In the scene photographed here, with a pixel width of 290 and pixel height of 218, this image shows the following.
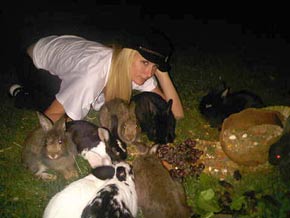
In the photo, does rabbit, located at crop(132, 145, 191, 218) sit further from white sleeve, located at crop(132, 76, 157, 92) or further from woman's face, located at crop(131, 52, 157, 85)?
white sleeve, located at crop(132, 76, 157, 92)

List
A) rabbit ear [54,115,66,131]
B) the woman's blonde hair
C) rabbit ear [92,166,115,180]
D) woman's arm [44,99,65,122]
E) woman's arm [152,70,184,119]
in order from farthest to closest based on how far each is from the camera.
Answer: woman's arm [152,70,184,119] < the woman's blonde hair < woman's arm [44,99,65,122] < rabbit ear [54,115,66,131] < rabbit ear [92,166,115,180]

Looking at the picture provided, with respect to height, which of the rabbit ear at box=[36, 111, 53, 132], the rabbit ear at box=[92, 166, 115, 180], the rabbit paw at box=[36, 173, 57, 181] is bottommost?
the rabbit paw at box=[36, 173, 57, 181]

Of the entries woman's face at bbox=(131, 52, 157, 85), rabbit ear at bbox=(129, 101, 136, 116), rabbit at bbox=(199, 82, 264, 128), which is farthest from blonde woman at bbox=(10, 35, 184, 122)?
rabbit at bbox=(199, 82, 264, 128)

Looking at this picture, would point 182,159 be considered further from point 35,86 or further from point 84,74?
point 35,86

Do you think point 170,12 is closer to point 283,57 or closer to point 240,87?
point 283,57

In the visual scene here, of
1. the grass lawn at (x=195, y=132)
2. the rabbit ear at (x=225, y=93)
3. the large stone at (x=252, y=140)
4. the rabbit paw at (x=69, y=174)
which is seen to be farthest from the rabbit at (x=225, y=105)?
the rabbit paw at (x=69, y=174)

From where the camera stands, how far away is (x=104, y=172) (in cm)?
412

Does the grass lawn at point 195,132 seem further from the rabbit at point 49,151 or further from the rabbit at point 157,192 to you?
the rabbit at point 157,192

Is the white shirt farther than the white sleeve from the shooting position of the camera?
No

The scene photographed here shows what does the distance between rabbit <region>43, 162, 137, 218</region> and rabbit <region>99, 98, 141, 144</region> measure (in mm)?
1156

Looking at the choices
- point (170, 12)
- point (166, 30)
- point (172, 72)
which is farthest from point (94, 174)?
point (170, 12)

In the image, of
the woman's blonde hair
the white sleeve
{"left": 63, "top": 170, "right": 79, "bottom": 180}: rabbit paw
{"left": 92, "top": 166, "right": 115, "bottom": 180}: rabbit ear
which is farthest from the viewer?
the white sleeve

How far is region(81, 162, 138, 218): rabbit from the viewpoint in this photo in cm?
360

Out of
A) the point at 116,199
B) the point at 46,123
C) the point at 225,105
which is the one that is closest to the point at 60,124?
the point at 46,123
